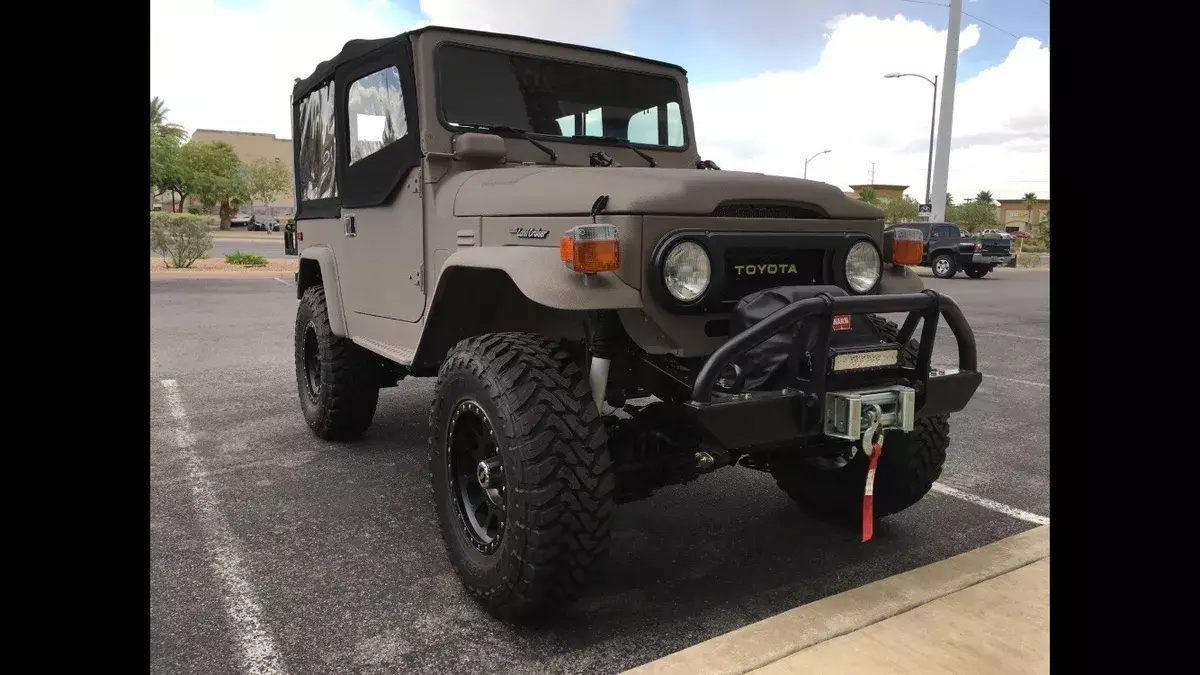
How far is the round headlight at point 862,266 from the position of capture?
3240 millimetres

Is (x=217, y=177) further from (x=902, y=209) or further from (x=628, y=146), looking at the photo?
(x=628, y=146)

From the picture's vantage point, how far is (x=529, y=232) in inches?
121

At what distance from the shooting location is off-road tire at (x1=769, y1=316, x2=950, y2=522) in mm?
3406

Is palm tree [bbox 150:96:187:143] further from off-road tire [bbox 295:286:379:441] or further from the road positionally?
off-road tire [bbox 295:286:379:441]

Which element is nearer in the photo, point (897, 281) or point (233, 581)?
point (233, 581)

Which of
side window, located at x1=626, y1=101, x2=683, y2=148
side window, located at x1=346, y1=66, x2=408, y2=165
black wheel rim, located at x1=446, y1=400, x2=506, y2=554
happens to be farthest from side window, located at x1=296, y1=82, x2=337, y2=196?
black wheel rim, located at x1=446, y1=400, x2=506, y2=554

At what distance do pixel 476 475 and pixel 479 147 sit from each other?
4.54 feet

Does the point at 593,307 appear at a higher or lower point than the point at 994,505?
higher

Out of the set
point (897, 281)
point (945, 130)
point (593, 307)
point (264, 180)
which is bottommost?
point (593, 307)

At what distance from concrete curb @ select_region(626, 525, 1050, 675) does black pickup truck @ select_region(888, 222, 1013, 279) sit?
21517 millimetres

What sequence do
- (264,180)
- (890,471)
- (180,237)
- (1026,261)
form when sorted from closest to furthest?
(890,471)
(180,237)
(1026,261)
(264,180)

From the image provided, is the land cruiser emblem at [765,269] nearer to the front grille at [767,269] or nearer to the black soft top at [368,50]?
the front grille at [767,269]

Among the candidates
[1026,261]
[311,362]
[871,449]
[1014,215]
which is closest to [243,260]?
[311,362]

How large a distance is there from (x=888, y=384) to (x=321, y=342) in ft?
11.3
